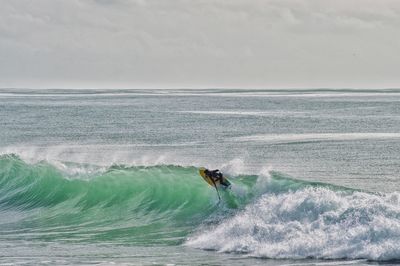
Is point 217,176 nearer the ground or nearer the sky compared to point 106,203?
nearer the sky

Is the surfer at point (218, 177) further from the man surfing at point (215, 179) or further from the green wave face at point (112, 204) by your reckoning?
the green wave face at point (112, 204)

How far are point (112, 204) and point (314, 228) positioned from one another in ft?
35.7

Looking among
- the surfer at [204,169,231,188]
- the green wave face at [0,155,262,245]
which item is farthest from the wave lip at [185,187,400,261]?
the surfer at [204,169,231,188]

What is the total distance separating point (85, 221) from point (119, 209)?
193cm

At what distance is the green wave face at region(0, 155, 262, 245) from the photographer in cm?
2998

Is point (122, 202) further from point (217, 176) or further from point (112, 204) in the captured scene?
point (217, 176)

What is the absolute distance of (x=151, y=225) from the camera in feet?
101

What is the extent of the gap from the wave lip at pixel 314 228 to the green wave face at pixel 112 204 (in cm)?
207

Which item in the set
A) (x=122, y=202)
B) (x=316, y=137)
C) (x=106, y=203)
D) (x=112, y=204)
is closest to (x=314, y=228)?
(x=122, y=202)

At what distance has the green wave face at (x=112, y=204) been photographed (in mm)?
29984

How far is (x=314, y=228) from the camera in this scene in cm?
2592

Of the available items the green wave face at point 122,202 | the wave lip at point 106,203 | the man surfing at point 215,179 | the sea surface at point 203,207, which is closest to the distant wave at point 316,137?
the sea surface at point 203,207

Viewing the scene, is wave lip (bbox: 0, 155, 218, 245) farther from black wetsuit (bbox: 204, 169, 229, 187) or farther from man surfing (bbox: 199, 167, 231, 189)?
black wetsuit (bbox: 204, 169, 229, 187)

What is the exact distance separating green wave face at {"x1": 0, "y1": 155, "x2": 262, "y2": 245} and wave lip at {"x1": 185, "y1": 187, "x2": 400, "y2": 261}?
2073 millimetres
